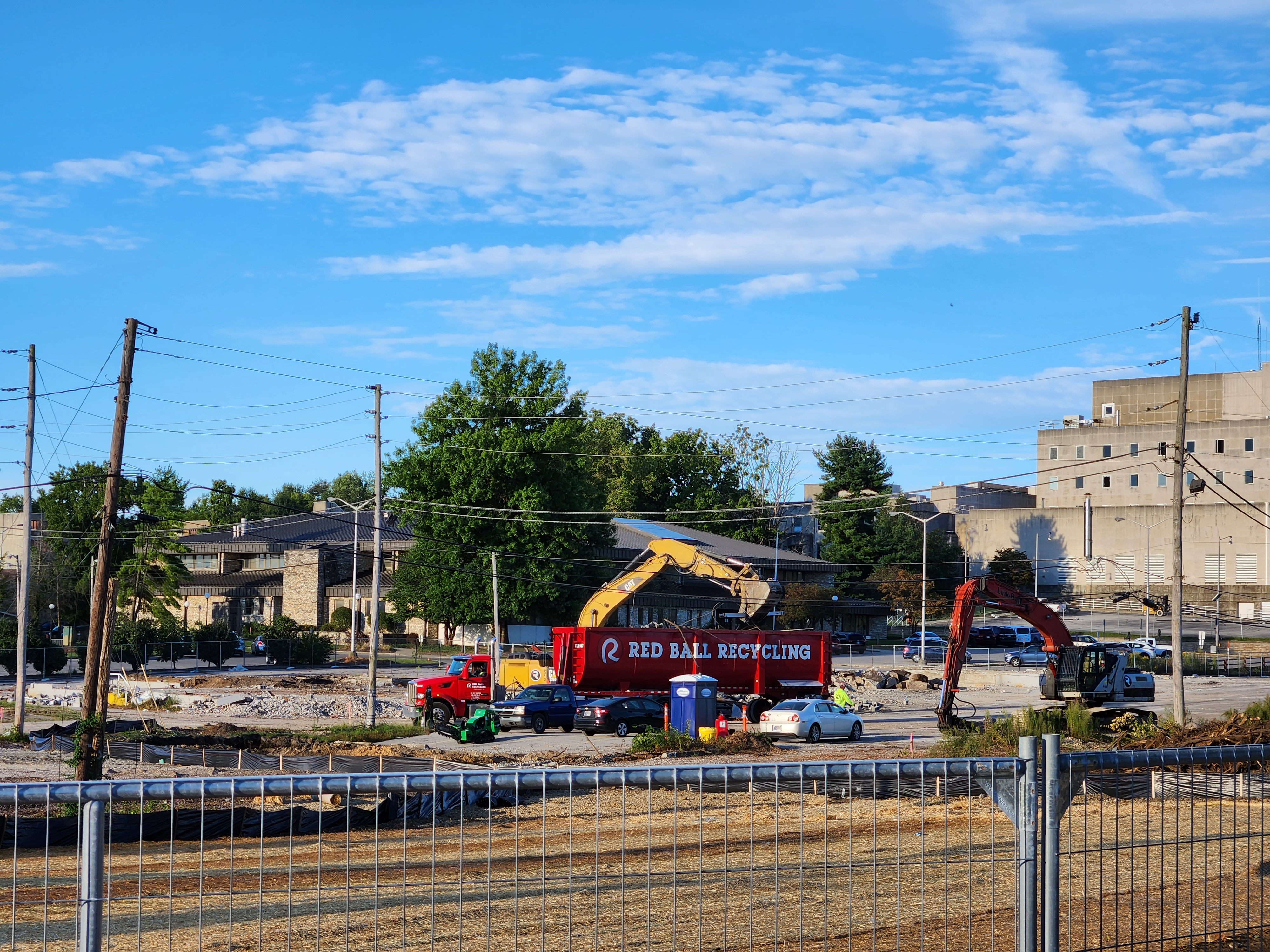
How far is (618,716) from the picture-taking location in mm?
36906

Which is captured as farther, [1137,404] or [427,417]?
[1137,404]

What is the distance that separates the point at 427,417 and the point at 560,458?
334 inches

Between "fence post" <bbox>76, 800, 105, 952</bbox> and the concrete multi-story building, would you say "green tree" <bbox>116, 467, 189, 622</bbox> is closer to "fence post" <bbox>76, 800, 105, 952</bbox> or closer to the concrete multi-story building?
the concrete multi-story building

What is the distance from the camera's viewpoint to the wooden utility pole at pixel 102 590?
2362cm

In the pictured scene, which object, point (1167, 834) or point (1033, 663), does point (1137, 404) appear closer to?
point (1033, 663)

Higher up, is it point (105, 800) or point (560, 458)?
point (560, 458)

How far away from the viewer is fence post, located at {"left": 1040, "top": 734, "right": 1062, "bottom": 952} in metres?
5.87

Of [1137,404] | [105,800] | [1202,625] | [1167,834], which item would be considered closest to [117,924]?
[105,800]

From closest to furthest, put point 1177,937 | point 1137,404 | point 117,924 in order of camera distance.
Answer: point 1177,937 < point 117,924 < point 1137,404

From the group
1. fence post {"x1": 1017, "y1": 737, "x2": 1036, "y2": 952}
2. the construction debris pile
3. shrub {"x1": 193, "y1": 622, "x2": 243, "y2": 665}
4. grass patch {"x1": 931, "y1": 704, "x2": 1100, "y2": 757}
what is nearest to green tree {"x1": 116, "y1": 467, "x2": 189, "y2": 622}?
shrub {"x1": 193, "y1": 622, "x2": 243, "y2": 665}

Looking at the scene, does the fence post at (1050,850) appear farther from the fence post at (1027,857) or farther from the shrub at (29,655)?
the shrub at (29,655)

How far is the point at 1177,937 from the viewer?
663 centimetres

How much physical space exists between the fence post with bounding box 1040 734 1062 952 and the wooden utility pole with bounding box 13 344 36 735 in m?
34.9

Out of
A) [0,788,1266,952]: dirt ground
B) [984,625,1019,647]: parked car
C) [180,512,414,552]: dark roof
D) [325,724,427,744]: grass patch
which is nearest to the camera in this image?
[0,788,1266,952]: dirt ground
